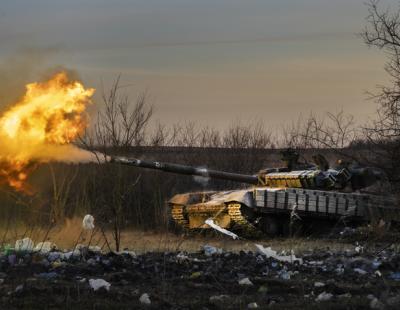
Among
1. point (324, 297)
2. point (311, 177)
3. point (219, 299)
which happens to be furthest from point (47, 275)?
point (311, 177)

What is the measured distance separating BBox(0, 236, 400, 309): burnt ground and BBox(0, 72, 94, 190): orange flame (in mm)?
2372

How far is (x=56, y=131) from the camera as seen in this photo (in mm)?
13375

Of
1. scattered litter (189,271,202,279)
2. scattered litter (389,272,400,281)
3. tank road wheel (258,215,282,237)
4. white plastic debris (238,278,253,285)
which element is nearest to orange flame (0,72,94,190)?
scattered litter (189,271,202,279)

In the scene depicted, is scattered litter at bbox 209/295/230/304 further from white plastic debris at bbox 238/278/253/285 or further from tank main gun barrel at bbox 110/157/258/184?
tank main gun barrel at bbox 110/157/258/184

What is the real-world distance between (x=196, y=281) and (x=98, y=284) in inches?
53.6

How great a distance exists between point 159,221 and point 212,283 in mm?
17476

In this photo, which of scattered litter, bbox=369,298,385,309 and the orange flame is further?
the orange flame

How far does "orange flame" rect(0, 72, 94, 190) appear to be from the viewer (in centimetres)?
1295

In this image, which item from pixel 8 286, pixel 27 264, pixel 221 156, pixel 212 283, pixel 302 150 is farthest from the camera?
pixel 302 150

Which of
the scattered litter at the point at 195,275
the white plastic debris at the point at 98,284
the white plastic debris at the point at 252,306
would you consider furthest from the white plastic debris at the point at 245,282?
the white plastic debris at the point at 98,284

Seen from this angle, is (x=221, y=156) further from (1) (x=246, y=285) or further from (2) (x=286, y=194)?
(1) (x=246, y=285)

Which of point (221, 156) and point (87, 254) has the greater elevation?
point (221, 156)

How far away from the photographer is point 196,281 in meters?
8.95

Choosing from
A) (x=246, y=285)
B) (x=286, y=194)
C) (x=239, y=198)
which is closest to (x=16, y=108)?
(x=246, y=285)
